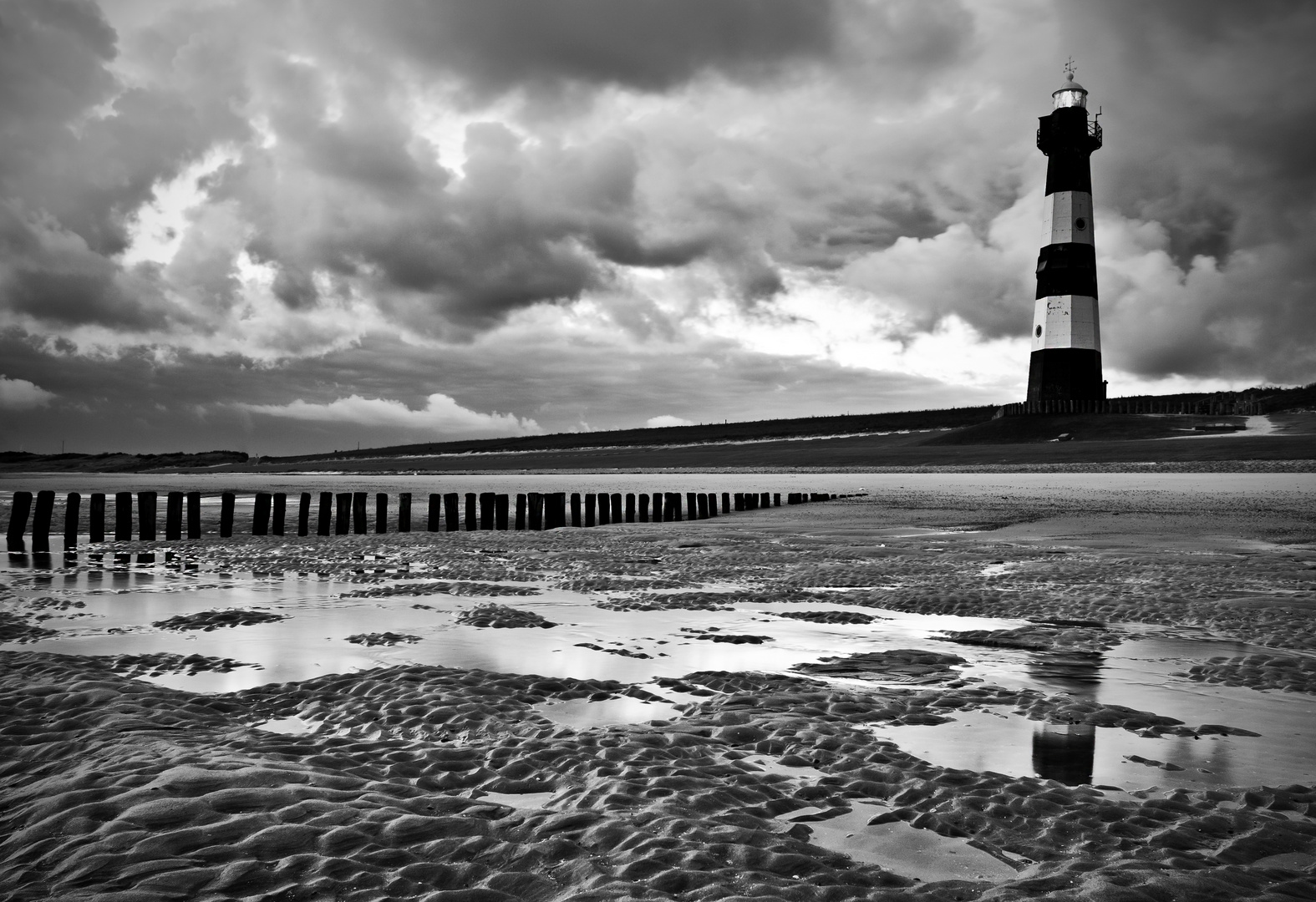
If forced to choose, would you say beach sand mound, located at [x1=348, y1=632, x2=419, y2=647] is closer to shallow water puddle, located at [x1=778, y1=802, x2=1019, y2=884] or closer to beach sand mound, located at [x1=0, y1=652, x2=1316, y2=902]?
Result: beach sand mound, located at [x1=0, y1=652, x2=1316, y2=902]

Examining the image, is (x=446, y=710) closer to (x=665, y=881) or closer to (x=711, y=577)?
(x=665, y=881)

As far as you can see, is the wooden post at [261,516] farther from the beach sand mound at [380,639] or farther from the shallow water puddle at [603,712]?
the shallow water puddle at [603,712]

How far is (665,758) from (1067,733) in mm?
1645

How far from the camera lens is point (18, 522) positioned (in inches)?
541

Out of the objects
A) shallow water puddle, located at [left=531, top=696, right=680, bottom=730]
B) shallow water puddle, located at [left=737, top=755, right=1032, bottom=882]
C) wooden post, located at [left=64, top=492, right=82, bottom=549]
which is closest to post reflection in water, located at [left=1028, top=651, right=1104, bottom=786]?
shallow water puddle, located at [left=737, top=755, right=1032, bottom=882]

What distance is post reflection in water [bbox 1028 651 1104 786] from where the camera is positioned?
3061 mm

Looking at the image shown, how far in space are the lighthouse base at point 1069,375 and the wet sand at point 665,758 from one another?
4519 cm

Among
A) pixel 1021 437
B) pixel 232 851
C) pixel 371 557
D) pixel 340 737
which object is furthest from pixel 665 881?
pixel 1021 437

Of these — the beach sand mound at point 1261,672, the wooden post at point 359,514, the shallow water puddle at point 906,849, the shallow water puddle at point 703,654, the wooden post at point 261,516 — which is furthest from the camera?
the wooden post at point 359,514

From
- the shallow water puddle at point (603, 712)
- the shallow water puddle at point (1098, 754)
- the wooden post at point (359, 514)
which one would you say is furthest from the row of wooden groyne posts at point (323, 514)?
the shallow water puddle at point (1098, 754)

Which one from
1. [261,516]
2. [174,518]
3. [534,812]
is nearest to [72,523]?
[174,518]

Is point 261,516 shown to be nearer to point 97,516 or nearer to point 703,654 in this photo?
point 97,516

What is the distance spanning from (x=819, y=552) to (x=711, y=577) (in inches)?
102

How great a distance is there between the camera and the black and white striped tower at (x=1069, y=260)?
46.9 m
